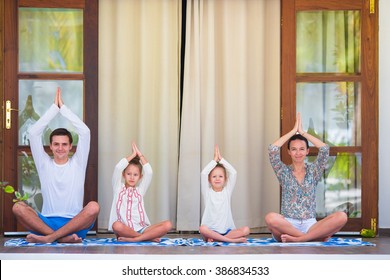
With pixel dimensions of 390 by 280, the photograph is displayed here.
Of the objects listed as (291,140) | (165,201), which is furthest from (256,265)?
(165,201)

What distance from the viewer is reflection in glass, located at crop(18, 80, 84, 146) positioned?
793cm

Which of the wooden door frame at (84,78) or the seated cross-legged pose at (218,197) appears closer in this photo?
the seated cross-legged pose at (218,197)

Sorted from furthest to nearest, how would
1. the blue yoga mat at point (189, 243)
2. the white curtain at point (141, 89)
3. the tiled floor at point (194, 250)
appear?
1. the white curtain at point (141, 89)
2. the blue yoga mat at point (189, 243)
3. the tiled floor at point (194, 250)

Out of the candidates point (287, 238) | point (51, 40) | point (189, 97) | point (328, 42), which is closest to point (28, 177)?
point (51, 40)

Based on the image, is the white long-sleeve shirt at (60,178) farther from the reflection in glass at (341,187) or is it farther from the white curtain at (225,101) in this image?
the reflection in glass at (341,187)

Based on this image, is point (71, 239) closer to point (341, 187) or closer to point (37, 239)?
point (37, 239)

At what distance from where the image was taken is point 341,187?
809 cm

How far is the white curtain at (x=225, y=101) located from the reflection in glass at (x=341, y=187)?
1.88 feet

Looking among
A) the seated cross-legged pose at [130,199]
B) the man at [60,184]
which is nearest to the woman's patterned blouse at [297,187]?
the seated cross-legged pose at [130,199]

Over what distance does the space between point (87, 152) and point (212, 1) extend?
1.81m

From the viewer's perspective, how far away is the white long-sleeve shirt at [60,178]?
738cm

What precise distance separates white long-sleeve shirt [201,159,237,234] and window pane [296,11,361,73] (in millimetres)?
1236

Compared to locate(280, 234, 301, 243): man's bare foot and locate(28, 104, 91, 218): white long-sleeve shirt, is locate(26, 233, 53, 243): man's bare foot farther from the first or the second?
locate(280, 234, 301, 243): man's bare foot

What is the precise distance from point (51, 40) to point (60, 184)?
4.44ft
